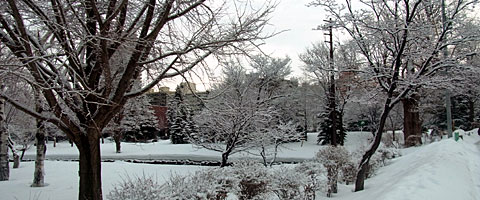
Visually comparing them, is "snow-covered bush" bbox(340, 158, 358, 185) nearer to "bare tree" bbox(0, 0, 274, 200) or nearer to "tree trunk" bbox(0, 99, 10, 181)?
"bare tree" bbox(0, 0, 274, 200)

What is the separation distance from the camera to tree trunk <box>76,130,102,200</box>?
225 inches

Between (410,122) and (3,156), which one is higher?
(410,122)

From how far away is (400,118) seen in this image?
112 feet

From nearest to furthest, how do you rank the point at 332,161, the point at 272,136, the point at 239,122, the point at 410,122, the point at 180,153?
the point at 332,161 < the point at 239,122 < the point at 272,136 < the point at 410,122 < the point at 180,153

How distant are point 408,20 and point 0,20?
7.74 m

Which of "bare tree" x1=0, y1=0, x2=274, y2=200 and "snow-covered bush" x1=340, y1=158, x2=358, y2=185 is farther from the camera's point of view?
"snow-covered bush" x1=340, y1=158, x2=358, y2=185

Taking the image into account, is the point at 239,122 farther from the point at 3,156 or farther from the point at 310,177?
the point at 3,156

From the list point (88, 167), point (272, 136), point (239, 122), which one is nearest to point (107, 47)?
point (88, 167)

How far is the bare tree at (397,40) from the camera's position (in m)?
7.76

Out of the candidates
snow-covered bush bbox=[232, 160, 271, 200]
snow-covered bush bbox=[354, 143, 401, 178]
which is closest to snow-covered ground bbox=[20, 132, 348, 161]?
snow-covered bush bbox=[354, 143, 401, 178]

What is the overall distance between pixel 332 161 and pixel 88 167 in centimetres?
573

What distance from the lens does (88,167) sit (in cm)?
577

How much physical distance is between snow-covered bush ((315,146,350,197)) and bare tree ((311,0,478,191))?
61 centimetres

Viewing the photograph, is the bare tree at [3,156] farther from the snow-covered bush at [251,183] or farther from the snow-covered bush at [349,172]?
the snow-covered bush at [349,172]
